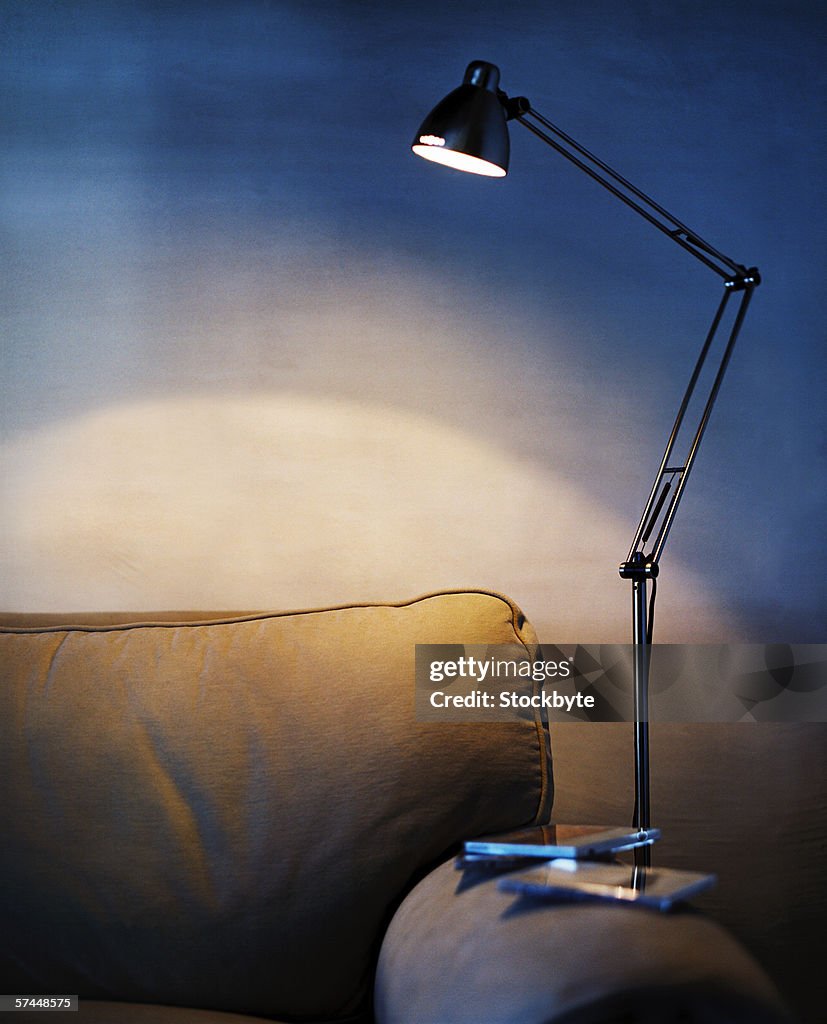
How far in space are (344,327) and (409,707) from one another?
820 mm

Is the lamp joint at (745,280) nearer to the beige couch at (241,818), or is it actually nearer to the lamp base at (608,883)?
the beige couch at (241,818)

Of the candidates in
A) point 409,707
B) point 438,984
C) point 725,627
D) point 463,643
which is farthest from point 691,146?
point 438,984

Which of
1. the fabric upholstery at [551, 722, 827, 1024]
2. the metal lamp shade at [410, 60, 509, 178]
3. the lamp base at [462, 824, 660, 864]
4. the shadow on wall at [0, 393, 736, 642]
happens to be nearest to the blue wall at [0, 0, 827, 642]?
the shadow on wall at [0, 393, 736, 642]

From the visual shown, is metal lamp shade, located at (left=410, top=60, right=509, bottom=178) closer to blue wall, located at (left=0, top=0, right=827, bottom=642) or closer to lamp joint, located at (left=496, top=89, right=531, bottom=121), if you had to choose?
lamp joint, located at (left=496, top=89, right=531, bottom=121)

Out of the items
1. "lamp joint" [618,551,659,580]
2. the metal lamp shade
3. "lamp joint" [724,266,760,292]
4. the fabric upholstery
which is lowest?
the fabric upholstery

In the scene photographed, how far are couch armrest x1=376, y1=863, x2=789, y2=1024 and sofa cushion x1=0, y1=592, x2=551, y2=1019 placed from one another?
17cm

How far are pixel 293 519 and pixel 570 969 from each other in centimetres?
109

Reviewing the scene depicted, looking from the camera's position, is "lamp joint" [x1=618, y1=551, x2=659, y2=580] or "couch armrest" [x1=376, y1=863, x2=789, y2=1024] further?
"lamp joint" [x1=618, y1=551, x2=659, y2=580]

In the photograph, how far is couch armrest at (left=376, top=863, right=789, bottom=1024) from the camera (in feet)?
2.15

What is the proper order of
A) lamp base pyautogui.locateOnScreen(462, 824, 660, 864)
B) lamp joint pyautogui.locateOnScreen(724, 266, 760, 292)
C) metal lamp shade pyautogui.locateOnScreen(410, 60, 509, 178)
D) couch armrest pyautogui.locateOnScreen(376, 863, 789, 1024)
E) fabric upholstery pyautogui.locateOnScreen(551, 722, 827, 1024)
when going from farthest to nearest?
fabric upholstery pyautogui.locateOnScreen(551, 722, 827, 1024), lamp joint pyautogui.locateOnScreen(724, 266, 760, 292), metal lamp shade pyautogui.locateOnScreen(410, 60, 509, 178), lamp base pyautogui.locateOnScreen(462, 824, 660, 864), couch armrest pyautogui.locateOnScreen(376, 863, 789, 1024)

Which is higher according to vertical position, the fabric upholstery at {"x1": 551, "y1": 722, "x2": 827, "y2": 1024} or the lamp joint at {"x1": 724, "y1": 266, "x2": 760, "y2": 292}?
the lamp joint at {"x1": 724, "y1": 266, "x2": 760, "y2": 292}

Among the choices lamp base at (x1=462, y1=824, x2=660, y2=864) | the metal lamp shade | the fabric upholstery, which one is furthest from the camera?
the fabric upholstery

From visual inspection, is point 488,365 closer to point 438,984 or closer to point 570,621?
point 570,621

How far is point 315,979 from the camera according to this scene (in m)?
1.04
